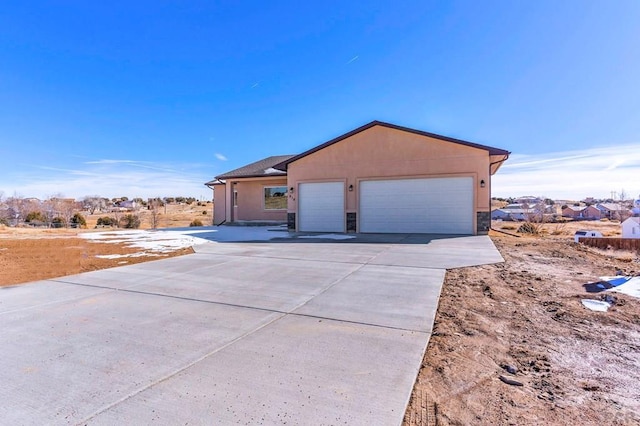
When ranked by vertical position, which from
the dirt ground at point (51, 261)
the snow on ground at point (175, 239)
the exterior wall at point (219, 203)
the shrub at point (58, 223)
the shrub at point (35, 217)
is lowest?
the dirt ground at point (51, 261)

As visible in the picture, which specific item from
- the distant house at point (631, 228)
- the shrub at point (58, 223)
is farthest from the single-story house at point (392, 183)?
the shrub at point (58, 223)

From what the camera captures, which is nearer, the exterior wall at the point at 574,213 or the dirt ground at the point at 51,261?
the dirt ground at the point at 51,261

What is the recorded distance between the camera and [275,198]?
2047cm

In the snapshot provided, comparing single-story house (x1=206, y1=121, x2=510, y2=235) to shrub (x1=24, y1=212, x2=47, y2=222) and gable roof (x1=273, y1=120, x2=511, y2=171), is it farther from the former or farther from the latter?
shrub (x1=24, y1=212, x2=47, y2=222)

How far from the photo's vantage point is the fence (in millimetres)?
12477

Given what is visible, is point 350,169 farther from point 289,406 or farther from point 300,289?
point 289,406

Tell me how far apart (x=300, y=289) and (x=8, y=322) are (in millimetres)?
3772

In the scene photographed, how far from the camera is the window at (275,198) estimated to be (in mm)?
20156

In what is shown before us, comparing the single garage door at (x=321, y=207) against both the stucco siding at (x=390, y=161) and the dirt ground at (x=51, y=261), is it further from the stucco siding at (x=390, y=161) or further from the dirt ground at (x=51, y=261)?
the dirt ground at (x=51, y=261)

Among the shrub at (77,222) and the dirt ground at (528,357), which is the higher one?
the shrub at (77,222)

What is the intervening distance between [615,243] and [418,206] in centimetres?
819

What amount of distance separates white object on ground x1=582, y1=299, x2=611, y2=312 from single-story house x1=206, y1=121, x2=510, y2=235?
942cm

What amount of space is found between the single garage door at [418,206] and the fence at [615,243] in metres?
A: 4.91

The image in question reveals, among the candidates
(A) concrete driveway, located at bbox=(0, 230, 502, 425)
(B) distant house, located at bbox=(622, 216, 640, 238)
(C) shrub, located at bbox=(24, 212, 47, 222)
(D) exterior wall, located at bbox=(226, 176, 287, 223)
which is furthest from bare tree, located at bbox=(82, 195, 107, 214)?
(B) distant house, located at bbox=(622, 216, 640, 238)
